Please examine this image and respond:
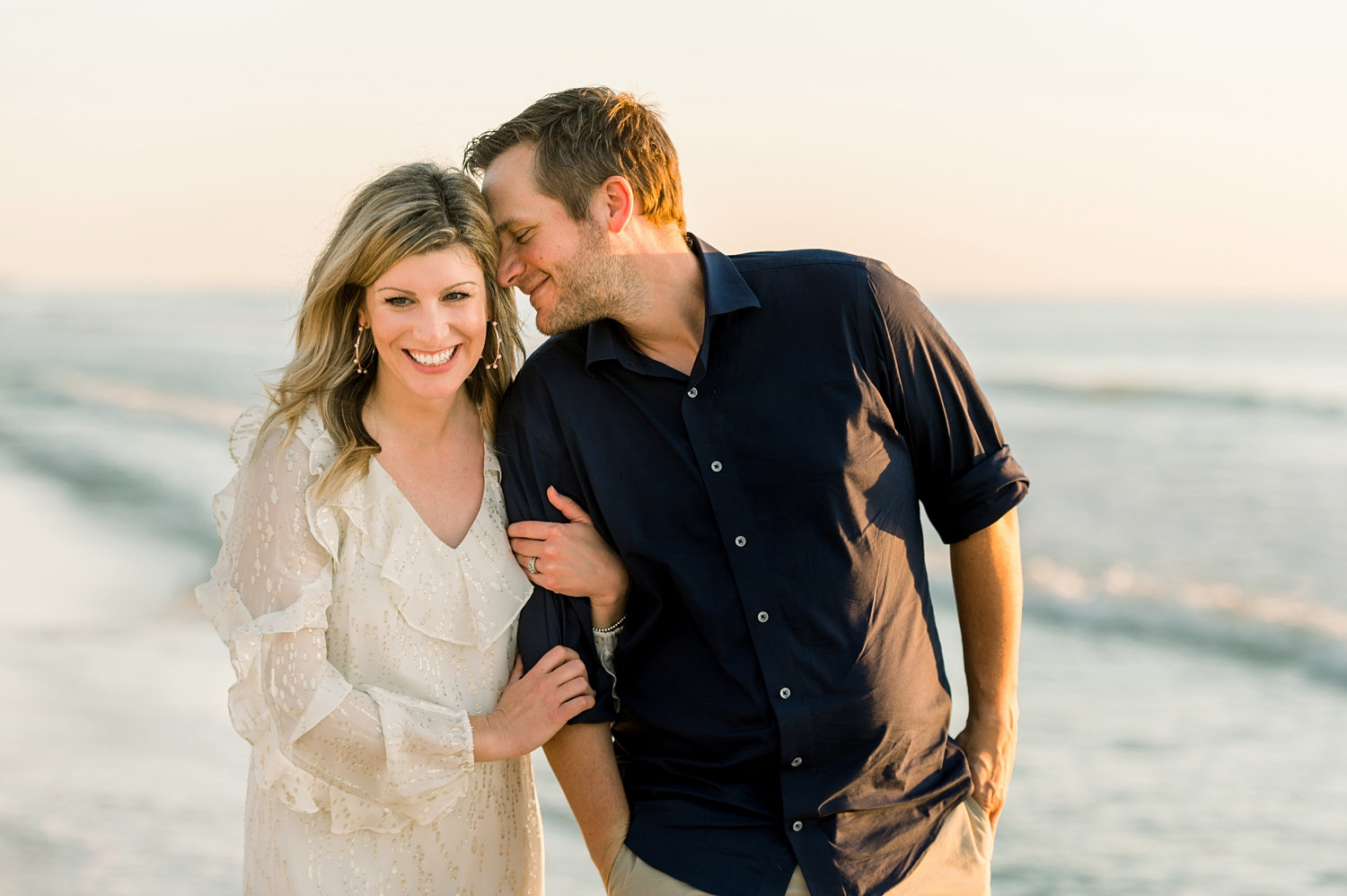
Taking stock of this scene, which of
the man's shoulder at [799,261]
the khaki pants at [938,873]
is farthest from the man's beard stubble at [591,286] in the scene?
the khaki pants at [938,873]

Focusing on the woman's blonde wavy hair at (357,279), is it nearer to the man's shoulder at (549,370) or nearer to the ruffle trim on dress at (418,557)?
the ruffle trim on dress at (418,557)

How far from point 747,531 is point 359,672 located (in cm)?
84

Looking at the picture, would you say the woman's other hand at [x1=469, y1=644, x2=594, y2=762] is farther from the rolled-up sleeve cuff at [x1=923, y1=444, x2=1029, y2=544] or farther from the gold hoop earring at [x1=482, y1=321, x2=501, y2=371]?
the rolled-up sleeve cuff at [x1=923, y1=444, x2=1029, y2=544]

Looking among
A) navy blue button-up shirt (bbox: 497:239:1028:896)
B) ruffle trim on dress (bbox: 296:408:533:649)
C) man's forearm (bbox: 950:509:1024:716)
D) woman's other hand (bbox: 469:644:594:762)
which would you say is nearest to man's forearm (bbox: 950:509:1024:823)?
man's forearm (bbox: 950:509:1024:716)

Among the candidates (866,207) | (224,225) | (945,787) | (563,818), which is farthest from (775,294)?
(224,225)

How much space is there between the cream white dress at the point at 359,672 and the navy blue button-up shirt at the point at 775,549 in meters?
0.17

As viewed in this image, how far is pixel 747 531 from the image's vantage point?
8.02ft

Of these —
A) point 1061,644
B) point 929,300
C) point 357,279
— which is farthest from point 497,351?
point 929,300

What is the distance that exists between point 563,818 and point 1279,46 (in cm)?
1882

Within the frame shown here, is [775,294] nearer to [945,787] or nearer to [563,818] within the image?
[945,787]

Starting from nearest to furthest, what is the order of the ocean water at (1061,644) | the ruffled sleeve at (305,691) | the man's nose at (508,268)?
the ruffled sleeve at (305,691), the man's nose at (508,268), the ocean water at (1061,644)

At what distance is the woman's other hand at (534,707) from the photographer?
2.46 metres

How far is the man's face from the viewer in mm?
2648

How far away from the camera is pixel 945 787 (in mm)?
2521
